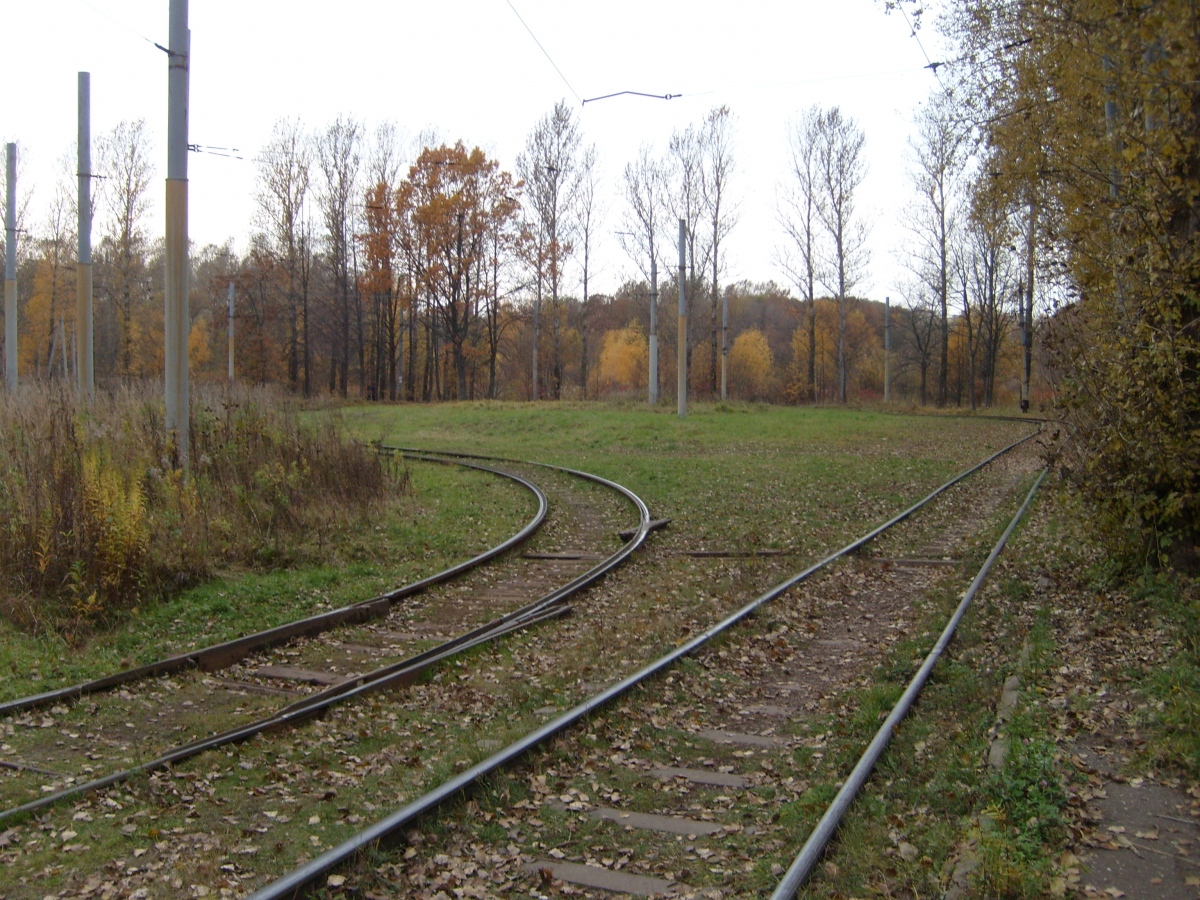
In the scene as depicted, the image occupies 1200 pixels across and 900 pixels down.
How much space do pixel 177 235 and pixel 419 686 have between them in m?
6.99

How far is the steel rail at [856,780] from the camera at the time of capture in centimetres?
416

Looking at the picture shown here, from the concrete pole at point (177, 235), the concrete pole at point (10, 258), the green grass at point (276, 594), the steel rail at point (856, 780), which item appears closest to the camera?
the steel rail at point (856, 780)

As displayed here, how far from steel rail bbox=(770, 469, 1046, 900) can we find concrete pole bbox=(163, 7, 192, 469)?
867 centimetres

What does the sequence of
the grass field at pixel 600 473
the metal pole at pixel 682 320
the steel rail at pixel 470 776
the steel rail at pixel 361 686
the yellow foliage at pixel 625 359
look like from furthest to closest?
the yellow foliage at pixel 625 359, the metal pole at pixel 682 320, the grass field at pixel 600 473, the steel rail at pixel 361 686, the steel rail at pixel 470 776

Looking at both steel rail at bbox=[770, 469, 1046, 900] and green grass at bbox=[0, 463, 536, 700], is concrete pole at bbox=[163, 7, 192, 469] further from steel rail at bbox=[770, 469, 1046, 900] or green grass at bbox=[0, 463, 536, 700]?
steel rail at bbox=[770, 469, 1046, 900]

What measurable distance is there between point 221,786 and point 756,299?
92.3m

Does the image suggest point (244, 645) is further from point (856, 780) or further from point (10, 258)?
point (10, 258)

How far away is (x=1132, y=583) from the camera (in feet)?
30.0

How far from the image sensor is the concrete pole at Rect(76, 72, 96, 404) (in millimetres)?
16375

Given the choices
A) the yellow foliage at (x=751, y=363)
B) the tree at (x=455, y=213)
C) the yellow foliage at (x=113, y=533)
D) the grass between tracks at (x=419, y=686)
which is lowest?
the grass between tracks at (x=419, y=686)

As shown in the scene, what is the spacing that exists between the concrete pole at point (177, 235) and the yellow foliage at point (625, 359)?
175 feet

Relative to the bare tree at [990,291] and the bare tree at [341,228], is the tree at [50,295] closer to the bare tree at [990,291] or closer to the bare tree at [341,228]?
the bare tree at [341,228]

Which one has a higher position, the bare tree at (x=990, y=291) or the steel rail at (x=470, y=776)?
the bare tree at (x=990, y=291)

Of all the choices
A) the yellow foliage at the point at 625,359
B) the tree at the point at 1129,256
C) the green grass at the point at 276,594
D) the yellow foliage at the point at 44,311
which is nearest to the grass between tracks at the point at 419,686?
the green grass at the point at 276,594
